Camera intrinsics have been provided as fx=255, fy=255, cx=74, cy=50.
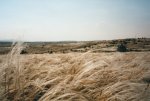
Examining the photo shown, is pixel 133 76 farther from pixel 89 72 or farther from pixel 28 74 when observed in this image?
pixel 28 74

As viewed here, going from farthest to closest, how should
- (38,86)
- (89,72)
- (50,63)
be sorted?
(50,63) < (89,72) < (38,86)

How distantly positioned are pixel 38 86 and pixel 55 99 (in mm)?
660

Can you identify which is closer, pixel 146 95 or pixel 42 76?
pixel 146 95

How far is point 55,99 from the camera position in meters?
2.37

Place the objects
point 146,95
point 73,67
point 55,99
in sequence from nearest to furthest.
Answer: point 146,95, point 55,99, point 73,67

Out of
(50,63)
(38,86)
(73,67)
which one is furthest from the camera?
(50,63)

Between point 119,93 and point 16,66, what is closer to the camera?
point 119,93

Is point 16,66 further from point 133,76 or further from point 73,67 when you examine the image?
point 133,76

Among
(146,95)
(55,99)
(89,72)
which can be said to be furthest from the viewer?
(89,72)

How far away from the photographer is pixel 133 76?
10.7 ft

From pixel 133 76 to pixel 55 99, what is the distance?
4.23 feet

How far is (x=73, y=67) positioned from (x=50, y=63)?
4.40 feet

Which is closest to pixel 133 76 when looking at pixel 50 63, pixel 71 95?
pixel 71 95

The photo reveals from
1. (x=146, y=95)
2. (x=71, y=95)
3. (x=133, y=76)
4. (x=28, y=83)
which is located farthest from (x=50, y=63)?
(x=146, y=95)
